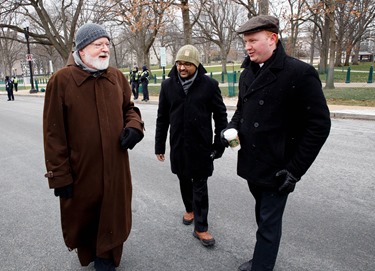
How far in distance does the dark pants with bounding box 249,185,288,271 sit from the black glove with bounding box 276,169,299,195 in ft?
0.37

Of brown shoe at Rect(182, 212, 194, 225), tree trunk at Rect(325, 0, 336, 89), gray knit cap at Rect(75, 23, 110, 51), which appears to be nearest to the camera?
gray knit cap at Rect(75, 23, 110, 51)

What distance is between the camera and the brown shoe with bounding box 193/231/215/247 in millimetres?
3167

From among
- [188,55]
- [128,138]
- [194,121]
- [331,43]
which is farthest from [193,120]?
[331,43]

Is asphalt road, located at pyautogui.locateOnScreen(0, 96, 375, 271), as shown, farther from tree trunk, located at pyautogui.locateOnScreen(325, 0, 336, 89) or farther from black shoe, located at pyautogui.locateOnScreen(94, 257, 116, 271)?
tree trunk, located at pyautogui.locateOnScreen(325, 0, 336, 89)

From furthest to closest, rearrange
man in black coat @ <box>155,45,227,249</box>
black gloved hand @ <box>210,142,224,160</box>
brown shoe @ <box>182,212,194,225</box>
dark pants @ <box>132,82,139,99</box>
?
dark pants @ <box>132,82,139,99</box> → brown shoe @ <box>182,212,194,225</box> → black gloved hand @ <box>210,142,224,160</box> → man in black coat @ <box>155,45,227,249</box>

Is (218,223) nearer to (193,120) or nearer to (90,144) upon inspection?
(193,120)

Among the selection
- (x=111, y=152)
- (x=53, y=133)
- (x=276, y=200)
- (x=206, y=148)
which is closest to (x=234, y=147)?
(x=276, y=200)

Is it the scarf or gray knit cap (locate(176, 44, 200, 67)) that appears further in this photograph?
the scarf

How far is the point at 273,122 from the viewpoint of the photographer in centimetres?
234

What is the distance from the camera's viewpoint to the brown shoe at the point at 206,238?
3.17m

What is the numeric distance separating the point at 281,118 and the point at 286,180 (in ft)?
1.43

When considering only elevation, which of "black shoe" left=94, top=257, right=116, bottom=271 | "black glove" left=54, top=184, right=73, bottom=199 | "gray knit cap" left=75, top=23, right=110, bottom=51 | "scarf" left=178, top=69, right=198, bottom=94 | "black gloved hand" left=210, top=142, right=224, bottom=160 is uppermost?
"gray knit cap" left=75, top=23, right=110, bottom=51

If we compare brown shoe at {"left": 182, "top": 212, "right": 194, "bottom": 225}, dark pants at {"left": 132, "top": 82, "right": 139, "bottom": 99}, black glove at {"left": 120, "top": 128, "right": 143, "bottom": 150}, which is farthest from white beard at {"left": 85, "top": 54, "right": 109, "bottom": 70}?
dark pants at {"left": 132, "top": 82, "right": 139, "bottom": 99}

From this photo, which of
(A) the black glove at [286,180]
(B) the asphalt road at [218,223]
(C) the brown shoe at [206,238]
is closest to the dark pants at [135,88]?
(B) the asphalt road at [218,223]
